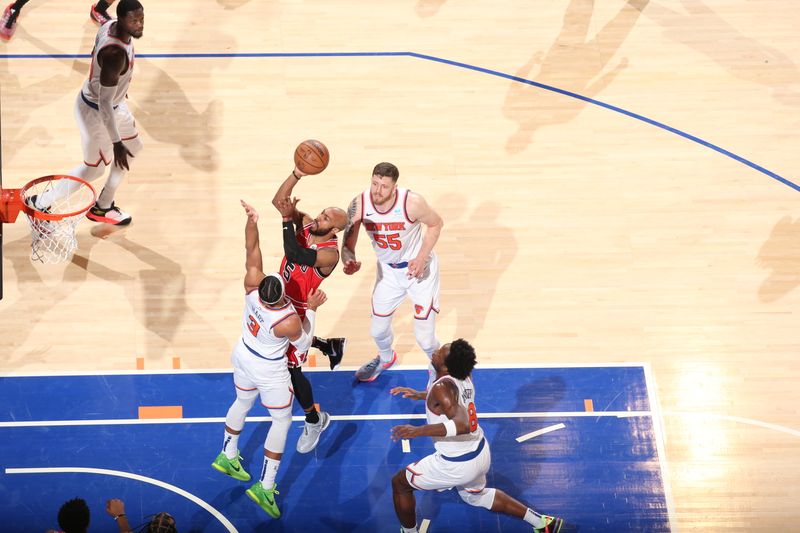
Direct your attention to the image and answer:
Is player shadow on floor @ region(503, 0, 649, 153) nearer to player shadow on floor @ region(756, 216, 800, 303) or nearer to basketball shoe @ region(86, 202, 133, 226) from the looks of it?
player shadow on floor @ region(756, 216, 800, 303)

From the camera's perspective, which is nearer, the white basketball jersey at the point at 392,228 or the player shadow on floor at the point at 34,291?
the white basketball jersey at the point at 392,228

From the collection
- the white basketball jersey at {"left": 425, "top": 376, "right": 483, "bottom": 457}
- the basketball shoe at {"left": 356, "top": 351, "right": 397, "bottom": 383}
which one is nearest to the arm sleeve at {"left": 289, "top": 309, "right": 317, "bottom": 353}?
the basketball shoe at {"left": 356, "top": 351, "right": 397, "bottom": 383}

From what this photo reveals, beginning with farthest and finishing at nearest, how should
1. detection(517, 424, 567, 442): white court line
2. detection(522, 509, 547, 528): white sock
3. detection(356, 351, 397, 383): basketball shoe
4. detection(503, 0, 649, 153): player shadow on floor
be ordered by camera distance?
detection(503, 0, 649, 153): player shadow on floor
detection(356, 351, 397, 383): basketball shoe
detection(517, 424, 567, 442): white court line
detection(522, 509, 547, 528): white sock

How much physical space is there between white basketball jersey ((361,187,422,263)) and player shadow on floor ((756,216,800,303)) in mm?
3919

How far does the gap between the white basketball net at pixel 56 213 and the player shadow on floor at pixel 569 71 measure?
4.76 meters

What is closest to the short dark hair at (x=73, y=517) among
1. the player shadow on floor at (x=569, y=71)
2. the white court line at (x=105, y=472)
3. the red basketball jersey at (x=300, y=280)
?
the white court line at (x=105, y=472)

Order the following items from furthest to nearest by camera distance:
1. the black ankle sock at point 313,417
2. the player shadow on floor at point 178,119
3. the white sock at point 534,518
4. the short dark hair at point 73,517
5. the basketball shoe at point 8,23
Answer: the basketball shoe at point 8,23
the player shadow on floor at point 178,119
the black ankle sock at point 313,417
the white sock at point 534,518
the short dark hair at point 73,517

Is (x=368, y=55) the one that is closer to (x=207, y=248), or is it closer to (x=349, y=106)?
(x=349, y=106)

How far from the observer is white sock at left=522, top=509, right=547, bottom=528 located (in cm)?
759

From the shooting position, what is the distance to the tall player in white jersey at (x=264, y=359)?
7.03 meters

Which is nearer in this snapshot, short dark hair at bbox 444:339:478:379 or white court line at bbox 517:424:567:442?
short dark hair at bbox 444:339:478:379

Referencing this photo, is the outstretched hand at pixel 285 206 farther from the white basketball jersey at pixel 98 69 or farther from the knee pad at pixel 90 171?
the knee pad at pixel 90 171

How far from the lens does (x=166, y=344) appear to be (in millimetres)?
8969

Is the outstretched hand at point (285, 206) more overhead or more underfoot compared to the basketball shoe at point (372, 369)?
more overhead
